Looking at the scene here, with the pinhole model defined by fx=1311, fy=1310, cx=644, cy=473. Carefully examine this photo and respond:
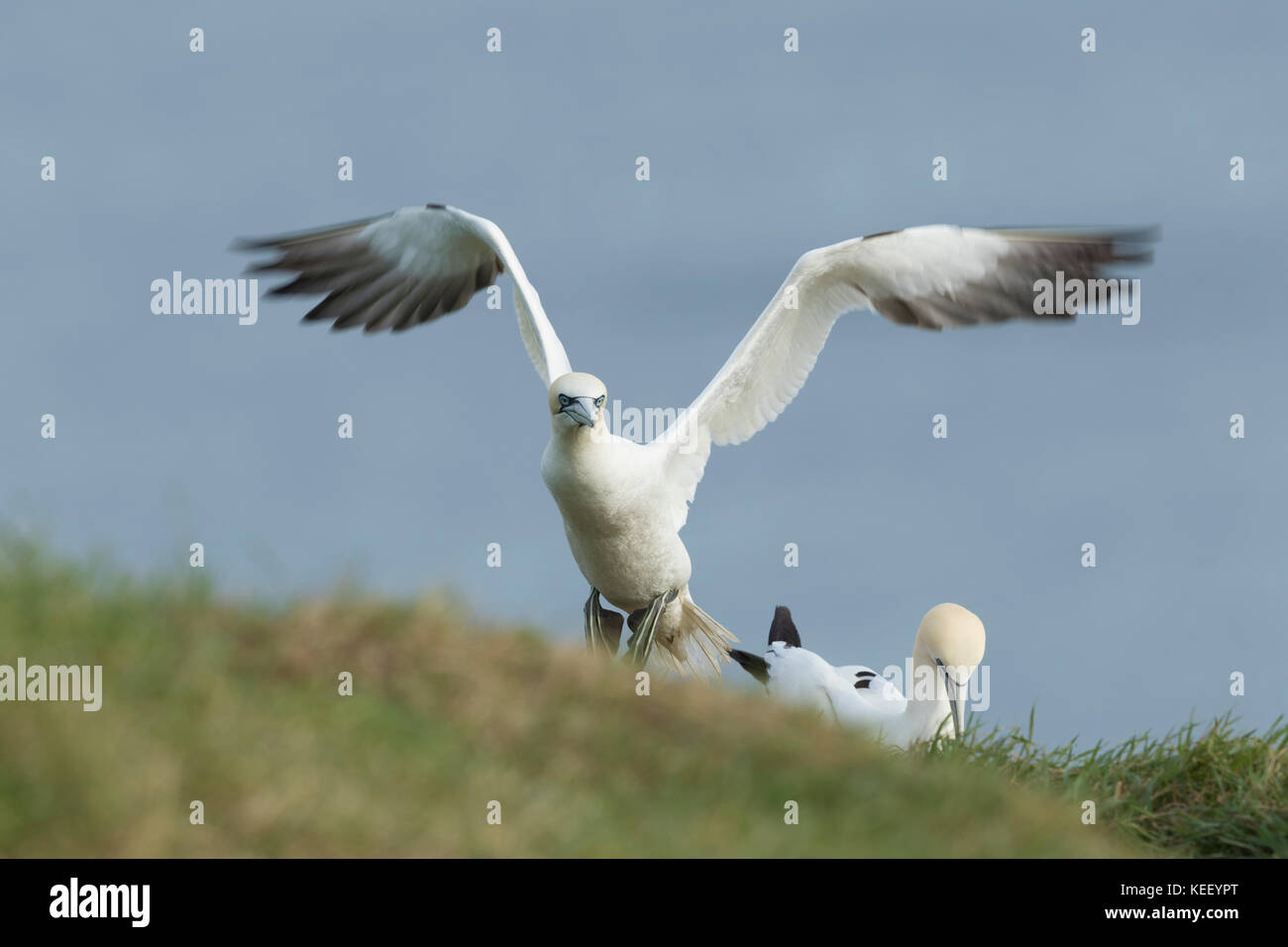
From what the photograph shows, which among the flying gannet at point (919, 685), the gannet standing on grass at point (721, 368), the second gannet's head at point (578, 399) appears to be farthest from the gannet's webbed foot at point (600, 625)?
the second gannet's head at point (578, 399)

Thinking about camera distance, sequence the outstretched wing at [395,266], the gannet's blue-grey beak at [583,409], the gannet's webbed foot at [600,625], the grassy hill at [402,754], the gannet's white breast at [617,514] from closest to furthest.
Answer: the grassy hill at [402,754]
the gannet's blue-grey beak at [583,409]
the gannet's white breast at [617,514]
the gannet's webbed foot at [600,625]
the outstretched wing at [395,266]

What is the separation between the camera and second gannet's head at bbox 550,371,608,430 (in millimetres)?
10188

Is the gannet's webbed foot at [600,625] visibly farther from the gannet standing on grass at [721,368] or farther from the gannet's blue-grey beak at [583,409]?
the gannet's blue-grey beak at [583,409]

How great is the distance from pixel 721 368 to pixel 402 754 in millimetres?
6679

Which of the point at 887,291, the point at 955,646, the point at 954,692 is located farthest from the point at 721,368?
the point at 954,692

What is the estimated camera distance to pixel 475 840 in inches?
183

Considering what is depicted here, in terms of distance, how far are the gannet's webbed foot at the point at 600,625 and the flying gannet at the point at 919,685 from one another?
1758mm

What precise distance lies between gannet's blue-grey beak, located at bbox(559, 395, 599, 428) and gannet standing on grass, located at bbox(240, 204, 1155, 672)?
0.01m

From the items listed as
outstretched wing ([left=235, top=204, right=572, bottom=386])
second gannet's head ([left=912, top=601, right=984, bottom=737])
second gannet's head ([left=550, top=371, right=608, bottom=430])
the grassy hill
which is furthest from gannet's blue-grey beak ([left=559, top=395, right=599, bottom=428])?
the grassy hill

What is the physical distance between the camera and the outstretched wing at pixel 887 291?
1080cm

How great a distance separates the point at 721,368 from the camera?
37.1 ft

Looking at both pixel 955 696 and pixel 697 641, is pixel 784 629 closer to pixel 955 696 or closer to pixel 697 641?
pixel 697 641
